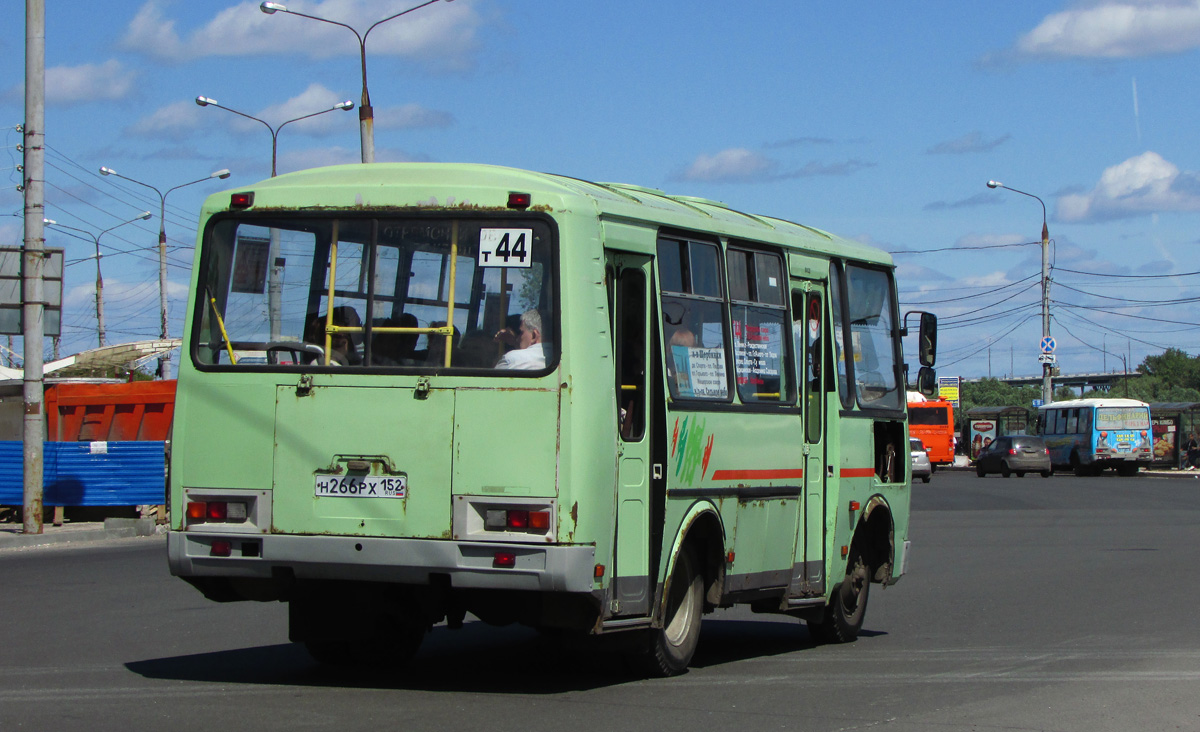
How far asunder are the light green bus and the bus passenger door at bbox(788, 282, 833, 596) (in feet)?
3.82

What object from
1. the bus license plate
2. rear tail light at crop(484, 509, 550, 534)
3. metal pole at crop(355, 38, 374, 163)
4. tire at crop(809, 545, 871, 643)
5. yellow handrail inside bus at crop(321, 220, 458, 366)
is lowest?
tire at crop(809, 545, 871, 643)

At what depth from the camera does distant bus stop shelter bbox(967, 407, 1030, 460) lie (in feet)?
254

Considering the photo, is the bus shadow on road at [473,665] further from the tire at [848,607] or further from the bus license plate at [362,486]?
the bus license plate at [362,486]

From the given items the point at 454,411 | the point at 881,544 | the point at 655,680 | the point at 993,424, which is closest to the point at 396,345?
the point at 454,411

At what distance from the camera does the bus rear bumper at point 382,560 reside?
25.6 feet

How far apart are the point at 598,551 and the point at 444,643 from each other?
11.1 feet

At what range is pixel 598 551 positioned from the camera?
799cm

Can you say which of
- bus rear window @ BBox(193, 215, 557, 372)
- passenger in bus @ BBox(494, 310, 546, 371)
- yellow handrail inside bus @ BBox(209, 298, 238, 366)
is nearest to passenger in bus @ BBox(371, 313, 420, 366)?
bus rear window @ BBox(193, 215, 557, 372)

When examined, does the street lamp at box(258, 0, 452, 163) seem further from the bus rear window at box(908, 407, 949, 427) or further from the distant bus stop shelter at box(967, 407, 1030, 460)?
the distant bus stop shelter at box(967, 407, 1030, 460)

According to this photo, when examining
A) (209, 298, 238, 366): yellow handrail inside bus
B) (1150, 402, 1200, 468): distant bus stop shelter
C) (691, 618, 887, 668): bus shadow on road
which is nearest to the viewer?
(209, 298, 238, 366): yellow handrail inside bus

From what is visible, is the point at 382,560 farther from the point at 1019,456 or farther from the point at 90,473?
the point at 1019,456

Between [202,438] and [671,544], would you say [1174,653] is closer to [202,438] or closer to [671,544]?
[671,544]

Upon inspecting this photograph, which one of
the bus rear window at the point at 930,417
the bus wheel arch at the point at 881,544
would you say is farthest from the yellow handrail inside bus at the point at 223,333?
the bus rear window at the point at 930,417

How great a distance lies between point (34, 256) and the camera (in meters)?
21.3
